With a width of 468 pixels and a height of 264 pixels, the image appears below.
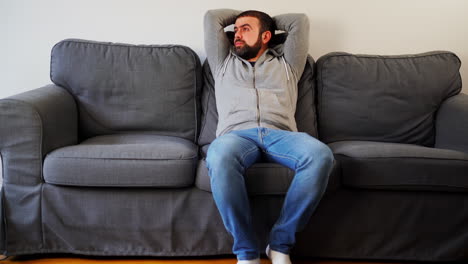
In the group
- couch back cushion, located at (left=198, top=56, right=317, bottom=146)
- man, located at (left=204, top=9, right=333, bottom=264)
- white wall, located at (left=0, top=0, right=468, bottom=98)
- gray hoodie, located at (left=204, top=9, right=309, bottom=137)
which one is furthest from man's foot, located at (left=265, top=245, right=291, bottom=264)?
white wall, located at (left=0, top=0, right=468, bottom=98)

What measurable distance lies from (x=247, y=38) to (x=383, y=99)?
2.60 ft

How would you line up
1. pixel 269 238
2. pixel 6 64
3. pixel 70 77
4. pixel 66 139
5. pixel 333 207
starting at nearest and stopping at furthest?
pixel 269 238 < pixel 333 207 < pixel 66 139 < pixel 70 77 < pixel 6 64

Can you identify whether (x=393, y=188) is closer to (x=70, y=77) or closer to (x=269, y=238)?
(x=269, y=238)

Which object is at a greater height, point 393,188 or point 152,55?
point 152,55

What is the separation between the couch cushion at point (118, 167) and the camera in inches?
71.7

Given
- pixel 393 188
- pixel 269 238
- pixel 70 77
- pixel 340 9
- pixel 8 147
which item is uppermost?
pixel 340 9

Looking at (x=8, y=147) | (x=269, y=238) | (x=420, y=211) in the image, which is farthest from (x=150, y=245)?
(x=420, y=211)

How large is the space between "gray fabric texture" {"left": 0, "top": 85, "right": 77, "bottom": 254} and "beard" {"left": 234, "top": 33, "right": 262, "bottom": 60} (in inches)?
37.0

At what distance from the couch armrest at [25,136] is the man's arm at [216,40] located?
83cm

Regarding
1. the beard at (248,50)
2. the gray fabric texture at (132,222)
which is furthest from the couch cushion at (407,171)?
the beard at (248,50)

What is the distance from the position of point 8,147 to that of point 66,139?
274mm

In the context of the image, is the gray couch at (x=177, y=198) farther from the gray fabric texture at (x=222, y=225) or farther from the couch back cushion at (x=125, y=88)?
the couch back cushion at (x=125, y=88)

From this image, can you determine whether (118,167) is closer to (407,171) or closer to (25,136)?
(25,136)

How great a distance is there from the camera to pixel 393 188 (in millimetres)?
1889
